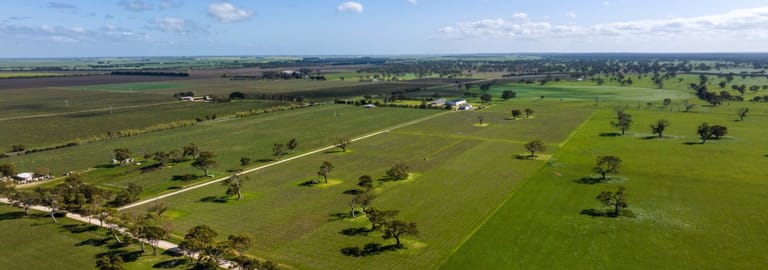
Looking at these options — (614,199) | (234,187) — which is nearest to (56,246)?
(234,187)

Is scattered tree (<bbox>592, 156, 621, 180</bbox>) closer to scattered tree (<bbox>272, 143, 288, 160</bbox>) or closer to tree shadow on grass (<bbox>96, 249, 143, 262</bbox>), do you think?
scattered tree (<bbox>272, 143, 288, 160</bbox>)

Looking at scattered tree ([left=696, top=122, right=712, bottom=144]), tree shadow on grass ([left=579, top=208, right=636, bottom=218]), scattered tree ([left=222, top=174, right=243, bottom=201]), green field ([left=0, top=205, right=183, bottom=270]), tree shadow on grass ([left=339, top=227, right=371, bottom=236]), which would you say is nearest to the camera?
green field ([left=0, top=205, right=183, bottom=270])

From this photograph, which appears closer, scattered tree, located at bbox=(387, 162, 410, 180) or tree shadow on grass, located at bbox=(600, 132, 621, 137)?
scattered tree, located at bbox=(387, 162, 410, 180)

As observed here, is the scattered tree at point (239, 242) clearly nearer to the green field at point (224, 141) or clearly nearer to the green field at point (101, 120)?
the green field at point (224, 141)

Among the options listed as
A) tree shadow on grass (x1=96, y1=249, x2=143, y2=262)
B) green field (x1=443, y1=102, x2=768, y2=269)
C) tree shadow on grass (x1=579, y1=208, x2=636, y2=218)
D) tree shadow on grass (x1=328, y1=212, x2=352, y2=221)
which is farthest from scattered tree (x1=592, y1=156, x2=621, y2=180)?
tree shadow on grass (x1=96, y1=249, x2=143, y2=262)

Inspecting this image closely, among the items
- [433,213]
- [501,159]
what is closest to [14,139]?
[433,213]

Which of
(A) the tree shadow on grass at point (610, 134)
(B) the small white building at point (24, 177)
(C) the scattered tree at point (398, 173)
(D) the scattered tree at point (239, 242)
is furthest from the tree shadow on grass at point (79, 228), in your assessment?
(A) the tree shadow on grass at point (610, 134)

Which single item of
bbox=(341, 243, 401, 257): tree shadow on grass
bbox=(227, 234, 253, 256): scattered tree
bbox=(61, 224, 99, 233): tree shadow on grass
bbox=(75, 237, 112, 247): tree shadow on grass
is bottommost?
bbox=(341, 243, 401, 257): tree shadow on grass

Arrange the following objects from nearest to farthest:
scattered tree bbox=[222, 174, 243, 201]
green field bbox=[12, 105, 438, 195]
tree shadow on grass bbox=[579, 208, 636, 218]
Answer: tree shadow on grass bbox=[579, 208, 636, 218] → scattered tree bbox=[222, 174, 243, 201] → green field bbox=[12, 105, 438, 195]
